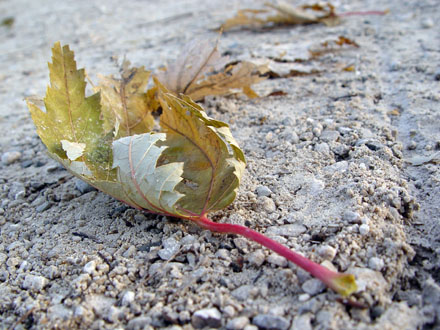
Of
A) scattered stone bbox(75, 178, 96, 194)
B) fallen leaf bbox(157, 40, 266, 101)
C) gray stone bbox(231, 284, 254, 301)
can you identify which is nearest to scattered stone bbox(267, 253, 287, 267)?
gray stone bbox(231, 284, 254, 301)

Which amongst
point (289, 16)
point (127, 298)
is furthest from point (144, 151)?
point (289, 16)

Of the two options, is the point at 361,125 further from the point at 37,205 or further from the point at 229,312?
the point at 37,205

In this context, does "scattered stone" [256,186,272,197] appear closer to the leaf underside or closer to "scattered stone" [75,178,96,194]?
the leaf underside

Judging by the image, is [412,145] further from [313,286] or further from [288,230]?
[313,286]

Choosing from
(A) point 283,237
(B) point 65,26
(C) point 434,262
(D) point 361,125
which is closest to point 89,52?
(B) point 65,26

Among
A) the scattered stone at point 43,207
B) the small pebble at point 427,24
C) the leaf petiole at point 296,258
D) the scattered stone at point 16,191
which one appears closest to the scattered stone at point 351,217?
the leaf petiole at point 296,258
